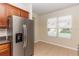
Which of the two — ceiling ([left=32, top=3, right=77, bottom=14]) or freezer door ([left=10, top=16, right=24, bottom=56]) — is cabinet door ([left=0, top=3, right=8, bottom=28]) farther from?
ceiling ([left=32, top=3, right=77, bottom=14])

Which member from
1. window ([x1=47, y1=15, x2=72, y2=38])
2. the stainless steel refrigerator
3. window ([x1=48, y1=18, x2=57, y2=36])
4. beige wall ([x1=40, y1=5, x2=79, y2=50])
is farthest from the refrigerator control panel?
window ([x1=48, y1=18, x2=57, y2=36])

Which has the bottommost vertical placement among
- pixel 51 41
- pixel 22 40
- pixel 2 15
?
pixel 51 41

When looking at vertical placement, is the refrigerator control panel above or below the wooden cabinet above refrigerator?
A: below

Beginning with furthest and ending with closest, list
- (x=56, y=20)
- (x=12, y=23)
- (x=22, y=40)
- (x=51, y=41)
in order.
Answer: (x=51, y=41) < (x=56, y=20) < (x=22, y=40) < (x=12, y=23)

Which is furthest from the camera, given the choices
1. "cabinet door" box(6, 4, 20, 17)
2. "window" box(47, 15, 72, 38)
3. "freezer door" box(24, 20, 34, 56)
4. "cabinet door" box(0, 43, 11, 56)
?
"window" box(47, 15, 72, 38)

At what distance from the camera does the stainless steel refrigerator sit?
111 inches

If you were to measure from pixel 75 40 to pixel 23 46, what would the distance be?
276 cm

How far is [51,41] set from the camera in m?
6.83

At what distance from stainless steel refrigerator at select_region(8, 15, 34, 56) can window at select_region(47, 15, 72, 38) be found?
2.44 metres

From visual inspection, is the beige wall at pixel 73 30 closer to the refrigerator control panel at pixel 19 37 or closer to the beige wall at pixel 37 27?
the beige wall at pixel 37 27

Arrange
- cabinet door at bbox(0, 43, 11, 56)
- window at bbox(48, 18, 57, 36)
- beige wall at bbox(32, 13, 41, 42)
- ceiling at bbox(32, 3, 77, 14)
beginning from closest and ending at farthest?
cabinet door at bbox(0, 43, 11, 56)
ceiling at bbox(32, 3, 77, 14)
window at bbox(48, 18, 57, 36)
beige wall at bbox(32, 13, 41, 42)

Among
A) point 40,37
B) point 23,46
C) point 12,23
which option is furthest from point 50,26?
point 12,23

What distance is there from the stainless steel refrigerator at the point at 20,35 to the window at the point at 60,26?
244cm

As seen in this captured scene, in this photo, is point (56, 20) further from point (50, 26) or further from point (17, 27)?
point (17, 27)
